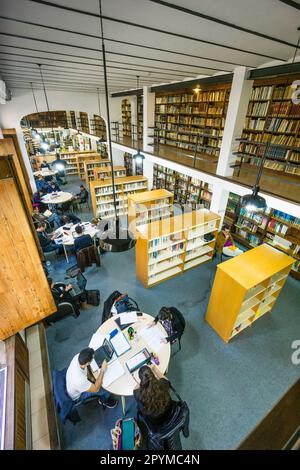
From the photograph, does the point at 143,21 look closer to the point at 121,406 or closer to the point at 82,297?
the point at 82,297

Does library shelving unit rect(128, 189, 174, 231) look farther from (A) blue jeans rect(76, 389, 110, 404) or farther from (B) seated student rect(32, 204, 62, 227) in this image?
(A) blue jeans rect(76, 389, 110, 404)

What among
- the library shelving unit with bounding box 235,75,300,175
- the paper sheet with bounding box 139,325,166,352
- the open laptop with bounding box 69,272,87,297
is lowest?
the open laptop with bounding box 69,272,87,297

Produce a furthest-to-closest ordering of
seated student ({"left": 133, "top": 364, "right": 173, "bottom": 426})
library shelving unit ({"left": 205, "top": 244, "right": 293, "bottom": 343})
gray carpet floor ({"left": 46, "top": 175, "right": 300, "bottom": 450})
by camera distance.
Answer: library shelving unit ({"left": 205, "top": 244, "right": 293, "bottom": 343}), gray carpet floor ({"left": 46, "top": 175, "right": 300, "bottom": 450}), seated student ({"left": 133, "top": 364, "right": 173, "bottom": 426})

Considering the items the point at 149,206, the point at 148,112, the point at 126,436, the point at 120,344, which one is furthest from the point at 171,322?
the point at 148,112

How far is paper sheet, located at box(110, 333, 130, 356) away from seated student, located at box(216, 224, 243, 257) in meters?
3.61

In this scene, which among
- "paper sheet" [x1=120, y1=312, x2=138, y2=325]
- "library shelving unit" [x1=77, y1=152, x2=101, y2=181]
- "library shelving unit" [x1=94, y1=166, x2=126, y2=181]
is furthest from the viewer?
"library shelving unit" [x1=77, y1=152, x2=101, y2=181]

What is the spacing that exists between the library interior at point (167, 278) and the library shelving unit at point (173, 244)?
0.04 metres

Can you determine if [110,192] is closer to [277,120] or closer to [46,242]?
[46,242]

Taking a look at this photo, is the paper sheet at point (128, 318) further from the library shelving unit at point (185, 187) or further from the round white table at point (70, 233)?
the library shelving unit at point (185, 187)

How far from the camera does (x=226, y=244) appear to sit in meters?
5.69

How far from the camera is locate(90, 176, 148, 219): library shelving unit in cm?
772

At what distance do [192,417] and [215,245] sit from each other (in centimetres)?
410

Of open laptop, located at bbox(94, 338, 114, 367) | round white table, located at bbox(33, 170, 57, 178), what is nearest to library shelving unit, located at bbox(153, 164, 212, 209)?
round white table, located at bbox(33, 170, 57, 178)

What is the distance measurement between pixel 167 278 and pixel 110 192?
4348mm
